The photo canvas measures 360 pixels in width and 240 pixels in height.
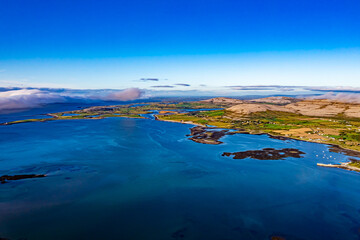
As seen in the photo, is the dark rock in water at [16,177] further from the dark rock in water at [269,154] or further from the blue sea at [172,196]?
the dark rock in water at [269,154]

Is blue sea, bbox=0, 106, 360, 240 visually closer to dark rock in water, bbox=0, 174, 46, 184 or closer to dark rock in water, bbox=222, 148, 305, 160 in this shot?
dark rock in water, bbox=0, 174, 46, 184

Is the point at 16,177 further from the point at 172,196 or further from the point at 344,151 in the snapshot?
the point at 344,151

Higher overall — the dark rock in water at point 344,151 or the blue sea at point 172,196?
the blue sea at point 172,196

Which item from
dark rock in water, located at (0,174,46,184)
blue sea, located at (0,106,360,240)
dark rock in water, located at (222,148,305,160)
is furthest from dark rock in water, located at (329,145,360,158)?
dark rock in water, located at (0,174,46,184)

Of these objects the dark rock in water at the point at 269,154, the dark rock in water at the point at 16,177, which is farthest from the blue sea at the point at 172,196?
the dark rock in water at the point at 269,154

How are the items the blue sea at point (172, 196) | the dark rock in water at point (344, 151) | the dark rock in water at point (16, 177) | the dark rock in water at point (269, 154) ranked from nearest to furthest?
the blue sea at point (172, 196), the dark rock in water at point (16, 177), the dark rock in water at point (269, 154), the dark rock in water at point (344, 151)

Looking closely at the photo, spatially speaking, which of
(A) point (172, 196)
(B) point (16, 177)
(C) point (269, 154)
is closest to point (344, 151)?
(C) point (269, 154)
